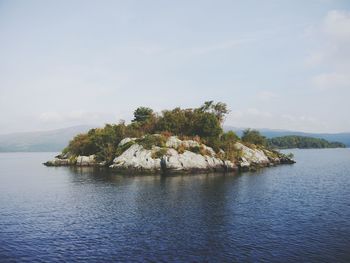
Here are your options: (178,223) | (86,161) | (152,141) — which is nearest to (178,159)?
(152,141)

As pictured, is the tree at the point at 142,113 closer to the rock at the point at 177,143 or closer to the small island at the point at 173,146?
the small island at the point at 173,146

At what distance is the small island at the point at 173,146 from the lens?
110 meters

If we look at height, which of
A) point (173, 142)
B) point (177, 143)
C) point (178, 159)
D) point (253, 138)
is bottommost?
point (178, 159)

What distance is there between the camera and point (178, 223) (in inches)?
1844

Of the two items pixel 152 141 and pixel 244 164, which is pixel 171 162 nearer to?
pixel 152 141

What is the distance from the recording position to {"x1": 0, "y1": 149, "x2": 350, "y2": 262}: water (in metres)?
35.4

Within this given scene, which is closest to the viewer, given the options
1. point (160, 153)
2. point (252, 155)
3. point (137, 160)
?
point (160, 153)

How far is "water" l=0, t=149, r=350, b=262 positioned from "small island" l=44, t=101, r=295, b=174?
29617 millimetres

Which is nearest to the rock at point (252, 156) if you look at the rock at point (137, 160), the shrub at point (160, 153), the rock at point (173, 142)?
the rock at point (173, 142)

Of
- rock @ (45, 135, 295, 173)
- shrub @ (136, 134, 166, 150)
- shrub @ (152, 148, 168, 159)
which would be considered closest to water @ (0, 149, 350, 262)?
rock @ (45, 135, 295, 173)

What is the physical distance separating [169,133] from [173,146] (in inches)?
394

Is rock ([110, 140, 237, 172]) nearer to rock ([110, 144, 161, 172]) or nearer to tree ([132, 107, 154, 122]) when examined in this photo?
rock ([110, 144, 161, 172])

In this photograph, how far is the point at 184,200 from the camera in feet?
206

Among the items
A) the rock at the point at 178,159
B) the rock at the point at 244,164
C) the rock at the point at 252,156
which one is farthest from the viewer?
the rock at the point at 252,156
